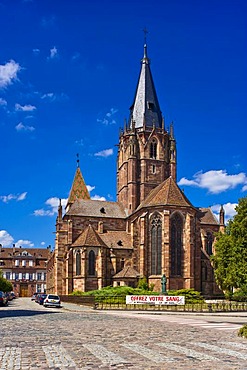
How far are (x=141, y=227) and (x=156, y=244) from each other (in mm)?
3179

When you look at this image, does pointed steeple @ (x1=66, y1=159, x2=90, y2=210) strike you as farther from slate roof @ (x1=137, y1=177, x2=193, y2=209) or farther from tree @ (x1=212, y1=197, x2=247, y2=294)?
tree @ (x1=212, y1=197, x2=247, y2=294)

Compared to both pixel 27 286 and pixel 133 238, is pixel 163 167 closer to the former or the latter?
pixel 133 238

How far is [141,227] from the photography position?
2731 inches

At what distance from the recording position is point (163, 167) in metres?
81.8

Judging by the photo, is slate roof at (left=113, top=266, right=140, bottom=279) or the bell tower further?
the bell tower

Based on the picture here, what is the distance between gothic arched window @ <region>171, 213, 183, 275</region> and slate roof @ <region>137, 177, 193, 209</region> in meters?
1.95

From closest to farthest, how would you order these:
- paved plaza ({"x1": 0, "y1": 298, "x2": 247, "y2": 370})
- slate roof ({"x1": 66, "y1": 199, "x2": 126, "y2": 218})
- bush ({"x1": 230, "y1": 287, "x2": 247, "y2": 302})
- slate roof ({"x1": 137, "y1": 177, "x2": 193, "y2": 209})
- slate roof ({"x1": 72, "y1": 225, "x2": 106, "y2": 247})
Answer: paved plaza ({"x1": 0, "y1": 298, "x2": 247, "y2": 370}), bush ({"x1": 230, "y1": 287, "x2": 247, "y2": 302}), slate roof ({"x1": 137, "y1": 177, "x2": 193, "y2": 209}), slate roof ({"x1": 72, "y1": 225, "x2": 106, "y2": 247}), slate roof ({"x1": 66, "y1": 199, "x2": 126, "y2": 218})

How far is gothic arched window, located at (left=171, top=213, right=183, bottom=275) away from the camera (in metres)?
67.0

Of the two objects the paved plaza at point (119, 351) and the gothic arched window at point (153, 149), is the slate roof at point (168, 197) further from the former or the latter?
the paved plaza at point (119, 351)

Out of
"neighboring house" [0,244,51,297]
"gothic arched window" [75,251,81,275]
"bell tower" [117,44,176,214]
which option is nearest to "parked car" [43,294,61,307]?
"gothic arched window" [75,251,81,275]

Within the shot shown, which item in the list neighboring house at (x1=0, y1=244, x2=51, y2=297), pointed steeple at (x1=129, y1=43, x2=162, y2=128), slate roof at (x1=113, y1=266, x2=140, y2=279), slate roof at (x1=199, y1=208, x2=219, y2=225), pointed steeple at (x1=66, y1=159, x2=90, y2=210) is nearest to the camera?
slate roof at (x1=113, y1=266, x2=140, y2=279)

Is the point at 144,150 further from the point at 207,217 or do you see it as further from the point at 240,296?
the point at 240,296

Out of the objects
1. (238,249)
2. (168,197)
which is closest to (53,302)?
(238,249)

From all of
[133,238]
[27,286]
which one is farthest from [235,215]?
[27,286]
